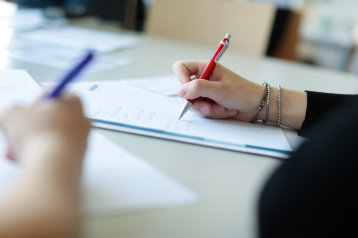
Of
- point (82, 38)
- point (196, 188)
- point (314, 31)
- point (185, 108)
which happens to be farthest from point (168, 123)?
point (314, 31)

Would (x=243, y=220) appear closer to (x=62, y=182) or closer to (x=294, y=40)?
(x=62, y=182)

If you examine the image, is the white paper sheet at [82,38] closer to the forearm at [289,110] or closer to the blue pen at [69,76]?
the forearm at [289,110]

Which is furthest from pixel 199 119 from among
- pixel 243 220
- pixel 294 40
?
pixel 294 40

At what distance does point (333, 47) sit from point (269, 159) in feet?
13.1

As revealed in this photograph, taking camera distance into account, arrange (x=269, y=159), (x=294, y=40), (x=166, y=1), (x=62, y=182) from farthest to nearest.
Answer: (x=294, y=40) → (x=166, y=1) → (x=269, y=159) → (x=62, y=182)

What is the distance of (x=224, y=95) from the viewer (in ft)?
2.22

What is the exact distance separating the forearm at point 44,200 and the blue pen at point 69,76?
0.07m

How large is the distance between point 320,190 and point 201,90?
14.8 inches

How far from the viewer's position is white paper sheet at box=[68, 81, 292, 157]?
0.58 meters

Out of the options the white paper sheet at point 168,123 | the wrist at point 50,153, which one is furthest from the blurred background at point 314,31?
the wrist at point 50,153

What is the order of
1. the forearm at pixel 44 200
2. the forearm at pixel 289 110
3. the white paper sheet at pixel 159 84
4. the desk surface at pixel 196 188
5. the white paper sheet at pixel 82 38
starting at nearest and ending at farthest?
the forearm at pixel 44 200
the desk surface at pixel 196 188
the forearm at pixel 289 110
the white paper sheet at pixel 159 84
the white paper sheet at pixel 82 38

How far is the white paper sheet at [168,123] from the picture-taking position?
58 cm

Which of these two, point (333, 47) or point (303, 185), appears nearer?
point (303, 185)

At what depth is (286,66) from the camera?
56.1 inches
